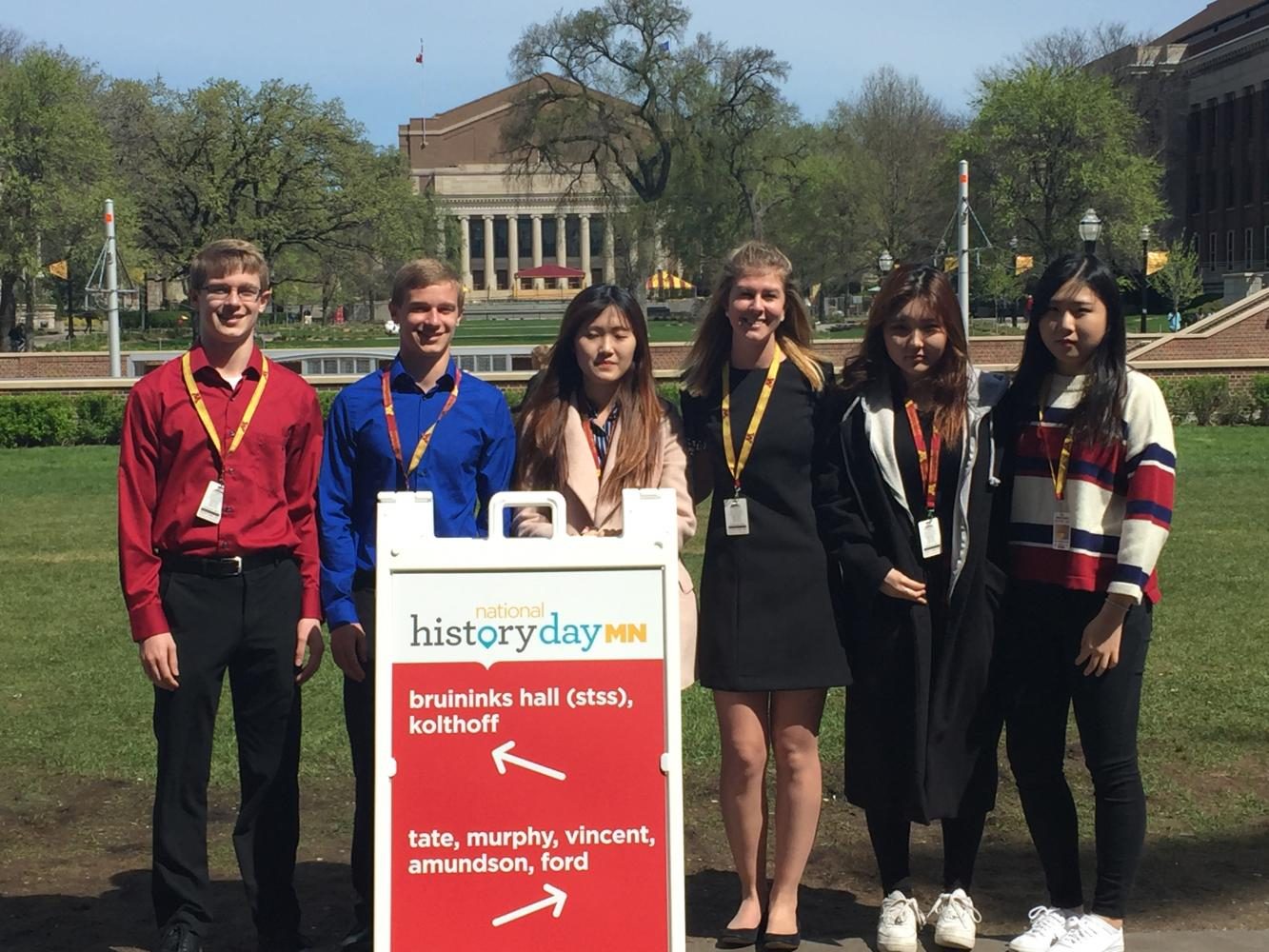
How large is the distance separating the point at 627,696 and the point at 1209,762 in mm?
3944

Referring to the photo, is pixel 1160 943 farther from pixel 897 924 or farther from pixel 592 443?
pixel 592 443

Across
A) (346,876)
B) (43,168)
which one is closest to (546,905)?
(346,876)

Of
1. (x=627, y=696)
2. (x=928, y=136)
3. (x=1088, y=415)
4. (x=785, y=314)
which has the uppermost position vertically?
(x=928, y=136)

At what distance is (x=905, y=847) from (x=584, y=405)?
64.0 inches

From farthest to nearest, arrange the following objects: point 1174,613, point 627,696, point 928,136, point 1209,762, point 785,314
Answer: point 928,136
point 1174,613
point 1209,762
point 785,314
point 627,696

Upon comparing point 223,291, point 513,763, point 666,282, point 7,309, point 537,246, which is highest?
point 537,246

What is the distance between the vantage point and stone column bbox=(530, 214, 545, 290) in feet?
416

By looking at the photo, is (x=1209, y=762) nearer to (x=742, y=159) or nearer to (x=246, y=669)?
(x=246, y=669)

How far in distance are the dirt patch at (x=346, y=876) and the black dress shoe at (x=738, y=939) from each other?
0.73ft

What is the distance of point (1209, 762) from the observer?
655cm

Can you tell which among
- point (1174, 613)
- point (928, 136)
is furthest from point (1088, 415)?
point (928, 136)

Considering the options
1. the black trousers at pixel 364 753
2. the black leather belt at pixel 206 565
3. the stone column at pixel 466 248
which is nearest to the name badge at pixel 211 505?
the black leather belt at pixel 206 565

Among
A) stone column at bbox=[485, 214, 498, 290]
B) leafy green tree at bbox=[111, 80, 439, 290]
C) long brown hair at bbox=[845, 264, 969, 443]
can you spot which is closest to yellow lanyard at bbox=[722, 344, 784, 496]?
long brown hair at bbox=[845, 264, 969, 443]

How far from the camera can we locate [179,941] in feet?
13.9
